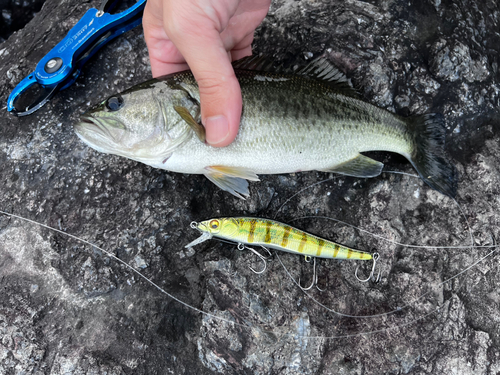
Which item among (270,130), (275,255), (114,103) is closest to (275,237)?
(275,255)

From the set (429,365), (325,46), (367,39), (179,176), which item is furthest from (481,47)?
(179,176)

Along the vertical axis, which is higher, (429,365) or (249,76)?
(249,76)

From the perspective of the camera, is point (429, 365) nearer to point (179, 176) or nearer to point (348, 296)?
point (348, 296)

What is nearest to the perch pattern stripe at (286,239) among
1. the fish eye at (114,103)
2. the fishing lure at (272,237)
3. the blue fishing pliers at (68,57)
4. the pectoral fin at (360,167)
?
the fishing lure at (272,237)

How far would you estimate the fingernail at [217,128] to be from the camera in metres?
2.08

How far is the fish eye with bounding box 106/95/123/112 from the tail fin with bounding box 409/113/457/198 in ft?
7.19

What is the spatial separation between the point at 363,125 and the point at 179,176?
59.1 inches

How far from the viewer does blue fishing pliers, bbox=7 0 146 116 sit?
8.63ft

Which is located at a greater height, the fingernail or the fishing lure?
the fingernail

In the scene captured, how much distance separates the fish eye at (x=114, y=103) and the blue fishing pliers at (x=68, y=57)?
746 mm

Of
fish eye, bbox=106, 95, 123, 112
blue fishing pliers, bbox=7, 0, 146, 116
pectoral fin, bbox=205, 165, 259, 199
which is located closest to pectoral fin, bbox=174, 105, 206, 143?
pectoral fin, bbox=205, 165, 259, 199

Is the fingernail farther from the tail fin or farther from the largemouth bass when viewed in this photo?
the tail fin

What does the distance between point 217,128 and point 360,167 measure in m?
1.19

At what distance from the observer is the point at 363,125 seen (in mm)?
2504
